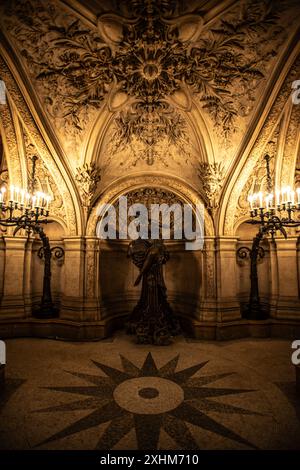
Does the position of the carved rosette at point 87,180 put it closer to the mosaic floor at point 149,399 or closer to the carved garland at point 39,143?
the carved garland at point 39,143

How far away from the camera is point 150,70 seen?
18.6ft

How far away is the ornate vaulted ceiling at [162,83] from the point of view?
184 inches

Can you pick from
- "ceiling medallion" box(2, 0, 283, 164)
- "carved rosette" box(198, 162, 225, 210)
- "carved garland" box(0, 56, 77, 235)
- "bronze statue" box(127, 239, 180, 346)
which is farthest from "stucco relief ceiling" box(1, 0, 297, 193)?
"bronze statue" box(127, 239, 180, 346)

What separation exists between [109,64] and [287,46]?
370 centimetres

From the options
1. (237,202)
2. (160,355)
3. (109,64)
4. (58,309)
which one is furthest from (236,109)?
(58,309)

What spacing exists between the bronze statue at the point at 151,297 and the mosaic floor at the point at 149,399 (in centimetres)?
67

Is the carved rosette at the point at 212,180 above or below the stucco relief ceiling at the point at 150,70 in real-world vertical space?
below

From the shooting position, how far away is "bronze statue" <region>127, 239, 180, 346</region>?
260 inches

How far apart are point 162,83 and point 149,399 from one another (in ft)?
21.6

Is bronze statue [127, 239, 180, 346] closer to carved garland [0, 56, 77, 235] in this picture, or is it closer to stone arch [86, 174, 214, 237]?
stone arch [86, 174, 214, 237]

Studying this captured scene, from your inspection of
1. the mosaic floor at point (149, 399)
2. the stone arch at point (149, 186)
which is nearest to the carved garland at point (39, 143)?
the stone arch at point (149, 186)

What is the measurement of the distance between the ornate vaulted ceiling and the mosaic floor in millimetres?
4027

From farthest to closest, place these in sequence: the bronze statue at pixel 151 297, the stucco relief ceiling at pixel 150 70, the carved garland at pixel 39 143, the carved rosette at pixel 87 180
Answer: the carved rosette at pixel 87 180
the bronze statue at pixel 151 297
the carved garland at pixel 39 143
the stucco relief ceiling at pixel 150 70

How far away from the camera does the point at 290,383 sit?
4.32 metres
